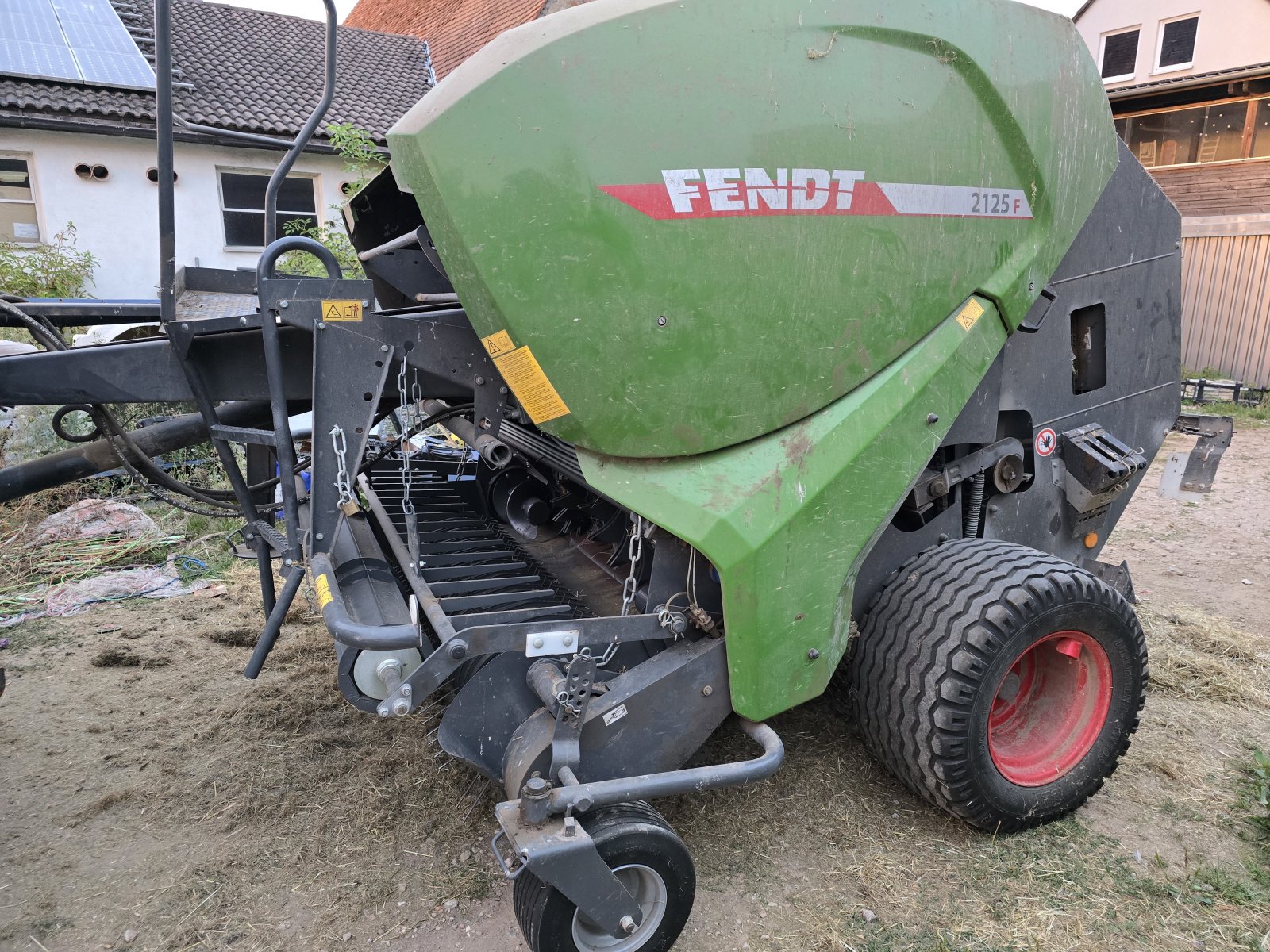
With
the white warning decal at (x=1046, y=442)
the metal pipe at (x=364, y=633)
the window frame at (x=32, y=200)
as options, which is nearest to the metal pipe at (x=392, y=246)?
the metal pipe at (x=364, y=633)

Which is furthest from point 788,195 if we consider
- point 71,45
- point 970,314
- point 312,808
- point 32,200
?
point 32,200

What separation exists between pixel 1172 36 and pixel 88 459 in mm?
21918

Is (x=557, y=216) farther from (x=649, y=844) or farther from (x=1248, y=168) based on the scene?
(x=1248, y=168)

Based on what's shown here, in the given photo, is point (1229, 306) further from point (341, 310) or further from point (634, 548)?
point (341, 310)

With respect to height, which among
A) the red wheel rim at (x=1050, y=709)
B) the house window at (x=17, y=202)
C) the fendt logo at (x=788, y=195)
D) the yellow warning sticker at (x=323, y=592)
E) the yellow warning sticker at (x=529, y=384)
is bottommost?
the red wheel rim at (x=1050, y=709)

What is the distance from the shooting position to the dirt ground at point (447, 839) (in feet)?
7.88

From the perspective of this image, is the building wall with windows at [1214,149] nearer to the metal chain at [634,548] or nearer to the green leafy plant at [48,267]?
the metal chain at [634,548]

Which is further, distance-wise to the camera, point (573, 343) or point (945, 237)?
point (945, 237)

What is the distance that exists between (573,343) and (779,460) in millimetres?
634

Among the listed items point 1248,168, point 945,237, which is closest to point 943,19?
point 945,237

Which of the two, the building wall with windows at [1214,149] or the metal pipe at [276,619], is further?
the building wall with windows at [1214,149]

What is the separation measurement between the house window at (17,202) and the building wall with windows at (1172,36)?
17.9 metres

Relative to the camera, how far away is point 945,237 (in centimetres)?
251

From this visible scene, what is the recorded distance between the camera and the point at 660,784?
84.4 inches
